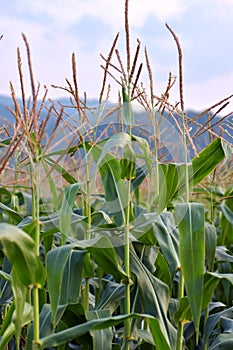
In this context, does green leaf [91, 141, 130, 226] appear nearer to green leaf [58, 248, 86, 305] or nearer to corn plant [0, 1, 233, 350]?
corn plant [0, 1, 233, 350]

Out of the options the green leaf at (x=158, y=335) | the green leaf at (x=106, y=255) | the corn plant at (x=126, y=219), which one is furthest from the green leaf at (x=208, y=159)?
the green leaf at (x=158, y=335)

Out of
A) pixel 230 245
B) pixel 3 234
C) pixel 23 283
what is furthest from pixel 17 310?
pixel 230 245

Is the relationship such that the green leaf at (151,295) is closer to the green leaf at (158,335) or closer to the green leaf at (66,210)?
the green leaf at (158,335)

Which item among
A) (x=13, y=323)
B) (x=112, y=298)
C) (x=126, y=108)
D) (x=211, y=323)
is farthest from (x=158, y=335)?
(x=126, y=108)

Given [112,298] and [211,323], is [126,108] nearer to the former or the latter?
[112,298]

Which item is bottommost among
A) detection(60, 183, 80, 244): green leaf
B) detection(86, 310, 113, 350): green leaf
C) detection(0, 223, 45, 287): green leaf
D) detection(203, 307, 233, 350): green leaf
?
detection(203, 307, 233, 350): green leaf

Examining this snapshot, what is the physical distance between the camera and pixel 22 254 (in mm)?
1181

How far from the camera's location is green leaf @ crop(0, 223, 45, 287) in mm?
1139

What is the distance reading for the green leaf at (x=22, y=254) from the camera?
3.74 feet

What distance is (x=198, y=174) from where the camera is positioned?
164 centimetres

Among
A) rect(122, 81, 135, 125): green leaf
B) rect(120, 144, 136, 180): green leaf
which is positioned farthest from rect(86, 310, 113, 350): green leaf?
rect(122, 81, 135, 125): green leaf

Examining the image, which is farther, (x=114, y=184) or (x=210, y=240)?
(x=210, y=240)

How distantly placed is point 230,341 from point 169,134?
650 millimetres

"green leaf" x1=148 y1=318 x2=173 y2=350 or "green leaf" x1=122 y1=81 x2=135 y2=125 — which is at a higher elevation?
"green leaf" x1=122 y1=81 x2=135 y2=125
